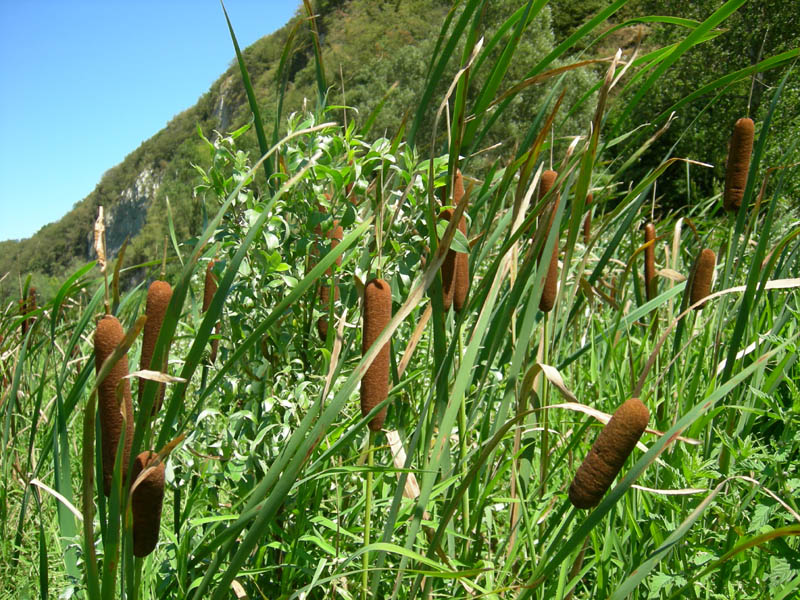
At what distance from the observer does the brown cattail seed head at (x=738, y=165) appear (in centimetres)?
151

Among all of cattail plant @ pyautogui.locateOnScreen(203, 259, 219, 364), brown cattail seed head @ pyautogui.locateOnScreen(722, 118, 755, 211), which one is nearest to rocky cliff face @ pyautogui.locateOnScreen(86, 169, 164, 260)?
cattail plant @ pyautogui.locateOnScreen(203, 259, 219, 364)

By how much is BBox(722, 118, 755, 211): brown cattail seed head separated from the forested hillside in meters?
0.17

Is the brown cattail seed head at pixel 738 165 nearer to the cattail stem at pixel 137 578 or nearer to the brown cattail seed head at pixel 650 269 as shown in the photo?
the brown cattail seed head at pixel 650 269

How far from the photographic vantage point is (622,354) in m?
2.28

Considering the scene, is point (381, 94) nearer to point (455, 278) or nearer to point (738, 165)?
point (738, 165)

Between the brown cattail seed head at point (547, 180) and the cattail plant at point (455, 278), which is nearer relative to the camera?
the cattail plant at point (455, 278)

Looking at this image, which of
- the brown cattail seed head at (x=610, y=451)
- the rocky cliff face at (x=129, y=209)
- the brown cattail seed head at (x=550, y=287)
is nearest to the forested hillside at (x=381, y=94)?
the rocky cliff face at (x=129, y=209)

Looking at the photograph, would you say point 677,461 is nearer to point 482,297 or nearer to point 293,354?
point 482,297

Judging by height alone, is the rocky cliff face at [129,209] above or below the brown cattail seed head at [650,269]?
above

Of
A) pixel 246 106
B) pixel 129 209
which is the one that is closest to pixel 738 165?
pixel 246 106

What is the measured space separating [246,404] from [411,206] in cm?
65

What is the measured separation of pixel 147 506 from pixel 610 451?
1.87ft

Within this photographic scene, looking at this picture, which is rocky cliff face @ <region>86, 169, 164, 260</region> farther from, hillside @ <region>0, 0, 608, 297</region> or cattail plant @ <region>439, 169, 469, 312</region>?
cattail plant @ <region>439, 169, 469, 312</region>

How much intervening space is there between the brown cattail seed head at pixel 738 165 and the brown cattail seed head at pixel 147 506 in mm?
1463
